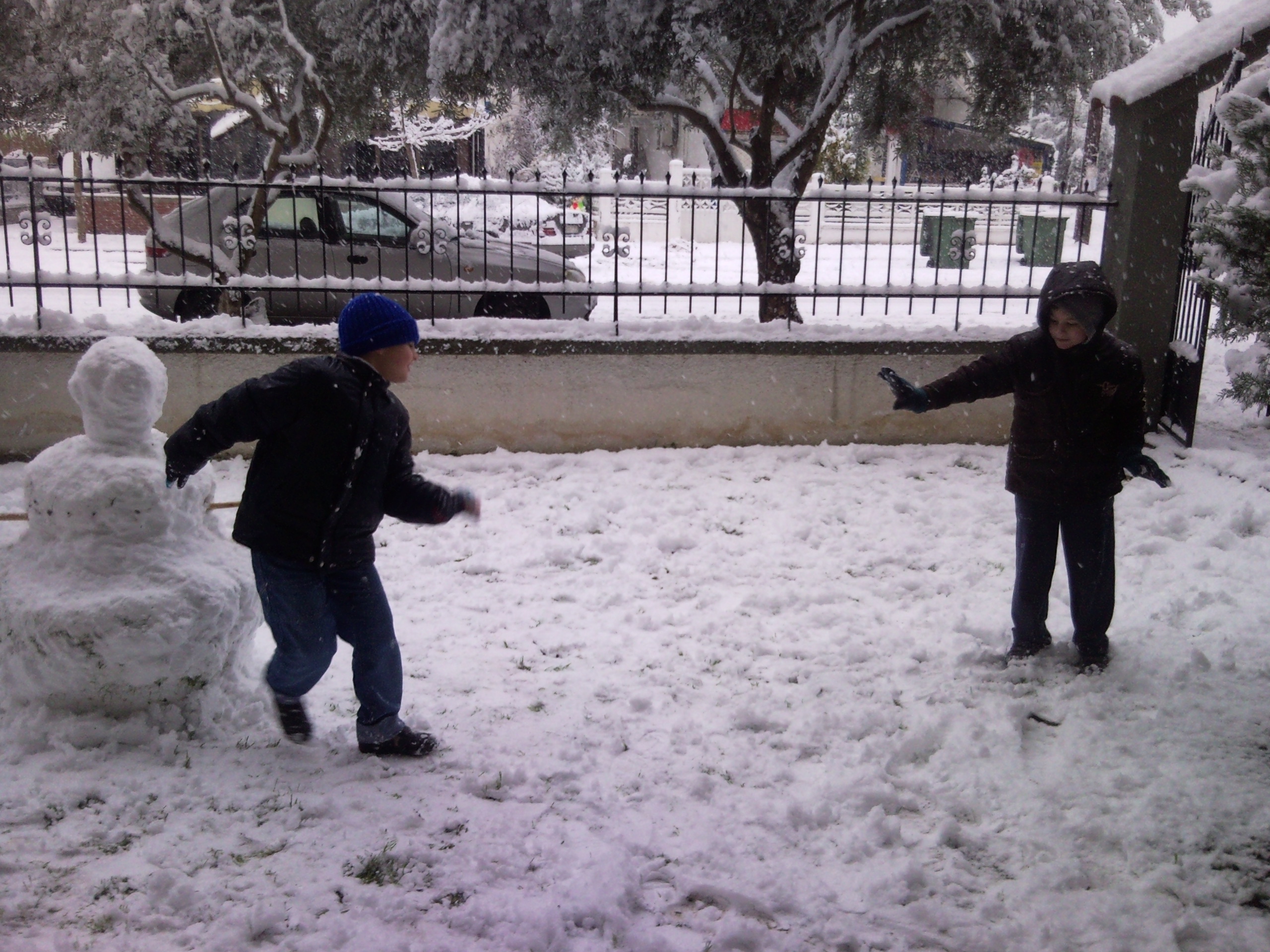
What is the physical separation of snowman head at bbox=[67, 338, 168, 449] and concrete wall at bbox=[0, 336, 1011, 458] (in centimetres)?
328

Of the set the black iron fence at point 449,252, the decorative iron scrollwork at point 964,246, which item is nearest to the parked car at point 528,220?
the black iron fence at point 449,252

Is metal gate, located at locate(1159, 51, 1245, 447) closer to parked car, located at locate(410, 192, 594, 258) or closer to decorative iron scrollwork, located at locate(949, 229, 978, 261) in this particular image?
decorative iron scrollwork, located at locate(949, 229, 978, 261)

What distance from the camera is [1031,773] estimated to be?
338 cm

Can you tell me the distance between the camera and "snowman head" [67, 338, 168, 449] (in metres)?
3.25

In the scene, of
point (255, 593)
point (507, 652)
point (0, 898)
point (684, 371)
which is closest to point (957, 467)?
point (684, 371)

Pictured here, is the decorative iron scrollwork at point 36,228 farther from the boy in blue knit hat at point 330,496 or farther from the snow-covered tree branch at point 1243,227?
the snow-covered tree branch at point 1243,227

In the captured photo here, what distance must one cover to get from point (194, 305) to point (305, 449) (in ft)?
22.6

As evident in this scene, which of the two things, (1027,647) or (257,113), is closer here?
(1027,647)

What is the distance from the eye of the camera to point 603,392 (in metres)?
6.92

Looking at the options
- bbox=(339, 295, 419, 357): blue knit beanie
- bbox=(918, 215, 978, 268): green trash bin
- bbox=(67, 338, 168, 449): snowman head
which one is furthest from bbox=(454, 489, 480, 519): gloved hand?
bbox=(918, 215, 978, 268): green trash bin

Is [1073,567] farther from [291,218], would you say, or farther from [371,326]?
[291,218]

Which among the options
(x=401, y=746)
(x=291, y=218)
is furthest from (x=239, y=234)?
(x=401, y=746)

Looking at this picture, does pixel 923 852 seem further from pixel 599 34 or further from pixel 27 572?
pixel 599 34

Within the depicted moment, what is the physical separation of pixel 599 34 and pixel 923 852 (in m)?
6.81
